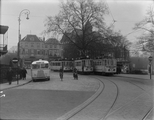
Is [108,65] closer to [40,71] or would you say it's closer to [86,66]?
[86,66]

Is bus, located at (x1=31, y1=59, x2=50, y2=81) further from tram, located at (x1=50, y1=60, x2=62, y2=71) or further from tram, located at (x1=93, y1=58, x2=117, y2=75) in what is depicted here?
tram, located at (x1=50, y1=60, x2=62, y2=71)

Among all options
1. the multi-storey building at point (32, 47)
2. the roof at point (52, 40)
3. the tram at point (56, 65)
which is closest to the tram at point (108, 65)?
the multi-storey building at point (32, 47)

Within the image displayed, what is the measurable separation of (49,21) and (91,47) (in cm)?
1006

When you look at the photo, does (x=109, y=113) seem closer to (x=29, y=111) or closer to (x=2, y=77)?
(x=29, y=111)

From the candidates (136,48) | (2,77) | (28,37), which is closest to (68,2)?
(28,37)

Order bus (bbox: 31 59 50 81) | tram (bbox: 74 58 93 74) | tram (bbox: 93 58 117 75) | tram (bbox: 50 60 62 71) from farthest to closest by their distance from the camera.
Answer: tram (bbox: 50 60 62 71)
tram (bbox: 74 58 93 74)
tram (bbox: 93 58 117 75)
bus (bbox: 31 59 50 81)

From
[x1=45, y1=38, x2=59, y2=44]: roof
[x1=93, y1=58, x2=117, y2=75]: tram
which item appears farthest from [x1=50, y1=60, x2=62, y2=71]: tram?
[x1=93, y1=58, x2=117, y2=75]: tram

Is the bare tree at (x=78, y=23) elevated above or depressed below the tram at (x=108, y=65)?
above

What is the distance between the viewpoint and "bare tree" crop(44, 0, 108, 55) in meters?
41.8

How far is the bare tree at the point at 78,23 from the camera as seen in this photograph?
4178 cm

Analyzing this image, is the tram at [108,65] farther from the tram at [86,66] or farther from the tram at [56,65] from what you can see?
the tram at [56,65]

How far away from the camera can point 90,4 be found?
136 ft

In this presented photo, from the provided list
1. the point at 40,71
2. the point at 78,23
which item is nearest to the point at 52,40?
the point at 78,23

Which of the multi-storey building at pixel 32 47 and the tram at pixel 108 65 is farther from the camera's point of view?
the multi-storey building at pixel 32 47
